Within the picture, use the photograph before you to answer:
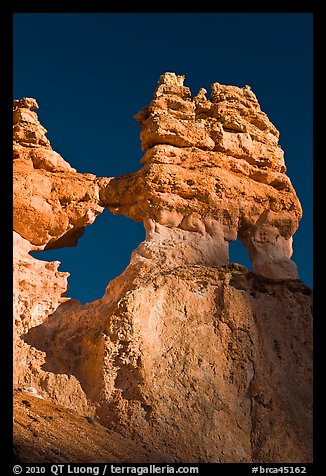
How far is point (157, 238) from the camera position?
15.4 m

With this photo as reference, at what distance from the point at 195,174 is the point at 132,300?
161 inches

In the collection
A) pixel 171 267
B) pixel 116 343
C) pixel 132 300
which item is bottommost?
pixel 116 343

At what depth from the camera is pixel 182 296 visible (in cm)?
1393

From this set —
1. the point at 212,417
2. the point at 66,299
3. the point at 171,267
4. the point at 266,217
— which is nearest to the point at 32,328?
the point at 66,299

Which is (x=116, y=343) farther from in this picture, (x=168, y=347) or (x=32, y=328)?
(x=32, y=328)

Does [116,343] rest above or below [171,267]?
below

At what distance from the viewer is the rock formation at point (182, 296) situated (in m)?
12.6

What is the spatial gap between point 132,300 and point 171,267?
1542 mm

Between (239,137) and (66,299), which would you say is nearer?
(66,299)

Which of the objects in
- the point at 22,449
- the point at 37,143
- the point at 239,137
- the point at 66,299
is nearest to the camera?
the point at 22,449

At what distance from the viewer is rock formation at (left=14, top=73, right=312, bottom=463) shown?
12555 millimetres
